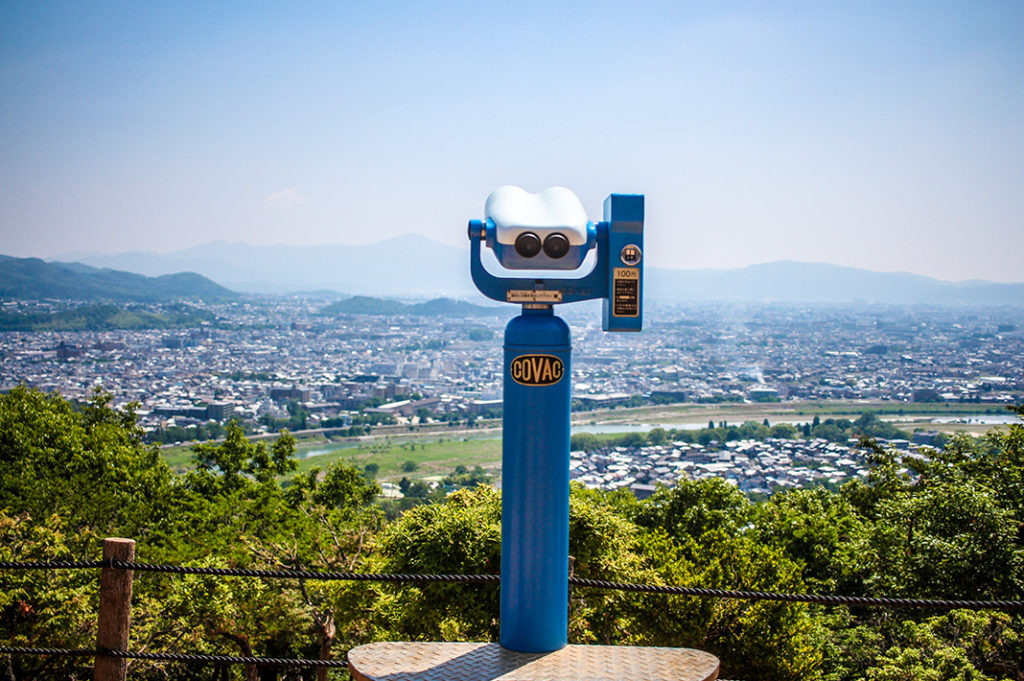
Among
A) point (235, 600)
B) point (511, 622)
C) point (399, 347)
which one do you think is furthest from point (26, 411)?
point (399, 347)

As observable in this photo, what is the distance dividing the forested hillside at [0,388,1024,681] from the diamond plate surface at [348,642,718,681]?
248 inches

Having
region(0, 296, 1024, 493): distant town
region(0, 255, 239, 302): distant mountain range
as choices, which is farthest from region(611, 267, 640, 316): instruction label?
region(0, 255, 239, 302): distant mountain range

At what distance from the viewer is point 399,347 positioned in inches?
4058

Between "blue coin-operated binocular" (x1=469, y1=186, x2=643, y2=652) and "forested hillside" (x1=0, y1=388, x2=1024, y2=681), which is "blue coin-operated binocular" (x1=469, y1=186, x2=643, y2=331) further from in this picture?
"forested hillside" (x1=0, y1=388, x2=1024, y2=681)

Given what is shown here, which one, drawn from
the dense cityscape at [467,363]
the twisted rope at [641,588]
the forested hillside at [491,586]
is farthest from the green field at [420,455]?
the twisted rope at [641,588]

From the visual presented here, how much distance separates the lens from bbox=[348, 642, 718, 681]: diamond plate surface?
267 centimetres

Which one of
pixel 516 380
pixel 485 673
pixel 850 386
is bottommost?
pixel 850 386

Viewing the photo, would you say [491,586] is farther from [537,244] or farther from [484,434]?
[484,434]

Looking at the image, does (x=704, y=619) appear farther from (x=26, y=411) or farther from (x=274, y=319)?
(x=274, y=319)

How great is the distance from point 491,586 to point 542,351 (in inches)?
332

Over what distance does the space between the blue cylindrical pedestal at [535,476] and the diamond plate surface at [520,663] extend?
11 centimetres

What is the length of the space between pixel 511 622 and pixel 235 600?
36.0 feet

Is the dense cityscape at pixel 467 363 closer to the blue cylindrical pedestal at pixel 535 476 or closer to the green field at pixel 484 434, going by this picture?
the green field at pixel 484 434

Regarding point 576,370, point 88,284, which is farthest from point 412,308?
point 88,284
